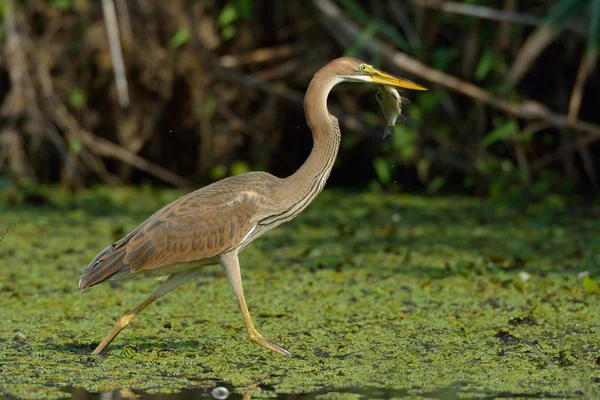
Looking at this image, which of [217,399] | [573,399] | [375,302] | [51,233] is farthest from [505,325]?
[51,233]

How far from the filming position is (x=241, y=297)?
5344 mm

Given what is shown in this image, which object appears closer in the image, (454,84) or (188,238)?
(188,238)

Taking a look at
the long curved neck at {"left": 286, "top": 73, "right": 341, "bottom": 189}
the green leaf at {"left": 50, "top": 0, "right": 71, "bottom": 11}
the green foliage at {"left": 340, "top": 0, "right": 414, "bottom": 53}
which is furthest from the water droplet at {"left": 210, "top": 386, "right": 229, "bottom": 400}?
the green leaf at {"left": 50, "top": 0, "right": 71, "bottom": 11}

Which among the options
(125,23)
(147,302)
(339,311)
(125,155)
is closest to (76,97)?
(125,155)

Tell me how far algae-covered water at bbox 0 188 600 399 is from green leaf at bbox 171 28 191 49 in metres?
1.63

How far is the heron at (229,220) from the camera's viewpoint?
527 centimetres

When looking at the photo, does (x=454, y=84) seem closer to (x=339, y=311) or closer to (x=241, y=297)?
(x=339, y=311)

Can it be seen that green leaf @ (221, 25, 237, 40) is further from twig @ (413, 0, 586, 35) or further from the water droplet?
the water droplet

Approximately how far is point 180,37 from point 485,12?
2938 millimetres

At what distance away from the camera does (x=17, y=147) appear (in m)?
9.90

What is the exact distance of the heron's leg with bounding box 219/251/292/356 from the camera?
5.24m

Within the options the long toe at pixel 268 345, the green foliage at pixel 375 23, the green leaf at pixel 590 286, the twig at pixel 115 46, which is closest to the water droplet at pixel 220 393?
the long toe at pixel 268 345

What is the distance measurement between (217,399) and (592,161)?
254 inches

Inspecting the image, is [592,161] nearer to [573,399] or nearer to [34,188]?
[34,188]
